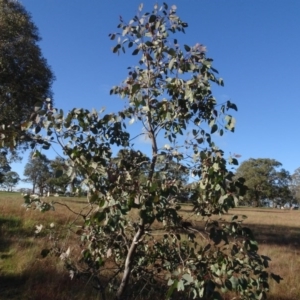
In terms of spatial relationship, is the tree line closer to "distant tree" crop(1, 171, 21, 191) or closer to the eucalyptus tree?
the eucalyptus tree

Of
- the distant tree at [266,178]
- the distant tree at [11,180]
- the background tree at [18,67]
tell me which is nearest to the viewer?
the background tree at [18,67]

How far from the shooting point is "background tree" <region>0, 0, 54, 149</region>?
16.0m

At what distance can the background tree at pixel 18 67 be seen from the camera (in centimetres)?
1595

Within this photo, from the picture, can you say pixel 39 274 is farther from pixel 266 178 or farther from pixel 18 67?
pixel 266 178

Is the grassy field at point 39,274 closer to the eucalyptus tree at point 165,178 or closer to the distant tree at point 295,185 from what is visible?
the eucalyptus tree at point 165,178

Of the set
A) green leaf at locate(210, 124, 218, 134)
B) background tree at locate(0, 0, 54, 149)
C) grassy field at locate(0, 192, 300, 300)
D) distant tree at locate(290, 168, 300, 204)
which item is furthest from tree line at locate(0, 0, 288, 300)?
distant tree at locate(290, 168, 300, 204)

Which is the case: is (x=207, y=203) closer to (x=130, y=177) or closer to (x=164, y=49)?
(x=130, y=177)

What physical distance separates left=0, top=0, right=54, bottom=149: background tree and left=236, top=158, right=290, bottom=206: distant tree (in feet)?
267

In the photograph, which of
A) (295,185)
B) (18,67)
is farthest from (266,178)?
(18,67)

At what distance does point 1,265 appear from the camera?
8.12 metres

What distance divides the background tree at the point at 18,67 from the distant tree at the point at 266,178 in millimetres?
81403

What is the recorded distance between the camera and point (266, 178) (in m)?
94.2

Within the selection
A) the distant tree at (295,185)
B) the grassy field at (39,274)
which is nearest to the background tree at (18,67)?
the grassy field at (39,274)

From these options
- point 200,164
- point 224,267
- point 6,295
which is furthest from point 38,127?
point 6,295
